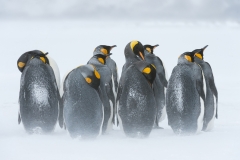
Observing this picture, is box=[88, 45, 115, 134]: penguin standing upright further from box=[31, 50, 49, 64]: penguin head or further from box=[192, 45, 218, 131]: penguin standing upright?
box=[192, 45, 218, 131]: penguin standing upright

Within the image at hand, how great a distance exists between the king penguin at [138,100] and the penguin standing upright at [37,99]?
31.9 inches

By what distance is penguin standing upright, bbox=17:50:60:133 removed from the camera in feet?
14.3

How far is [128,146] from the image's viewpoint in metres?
3.63

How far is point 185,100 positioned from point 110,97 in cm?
88

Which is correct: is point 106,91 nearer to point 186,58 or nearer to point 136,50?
point 136,50

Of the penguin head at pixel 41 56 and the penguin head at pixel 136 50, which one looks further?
the penguin head at pixel 136 50

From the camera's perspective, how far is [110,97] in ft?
15.3

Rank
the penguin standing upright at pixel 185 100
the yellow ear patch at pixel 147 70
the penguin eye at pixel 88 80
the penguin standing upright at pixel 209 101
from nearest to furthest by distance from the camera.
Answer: the penguin eye at pixel 88 80 < the yellow ear patch at pixel 147 70 < the penguin standing upright at pixel 185 100 < the penguin standing upright at pixel 209 101

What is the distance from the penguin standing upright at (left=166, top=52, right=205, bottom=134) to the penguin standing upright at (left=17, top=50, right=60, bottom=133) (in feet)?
4.21

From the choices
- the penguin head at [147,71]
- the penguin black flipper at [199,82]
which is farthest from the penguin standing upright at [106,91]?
the penguin black flipper at [199,82]

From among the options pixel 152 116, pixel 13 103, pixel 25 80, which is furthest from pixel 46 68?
pixel 13 103

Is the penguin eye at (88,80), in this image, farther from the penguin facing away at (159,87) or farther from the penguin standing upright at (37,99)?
the penguin facing away at (159,87)

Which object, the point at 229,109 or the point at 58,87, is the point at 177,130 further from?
the point at 229,109

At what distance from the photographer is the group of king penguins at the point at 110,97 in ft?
13.0
